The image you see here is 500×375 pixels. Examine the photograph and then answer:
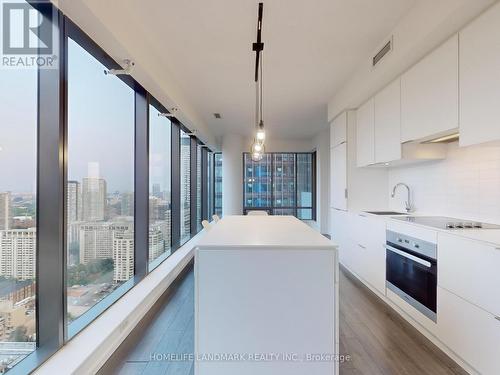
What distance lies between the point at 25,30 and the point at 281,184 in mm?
7300

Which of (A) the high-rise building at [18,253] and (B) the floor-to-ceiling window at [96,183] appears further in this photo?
(B) the floor-to-ceiling window at [96,183]

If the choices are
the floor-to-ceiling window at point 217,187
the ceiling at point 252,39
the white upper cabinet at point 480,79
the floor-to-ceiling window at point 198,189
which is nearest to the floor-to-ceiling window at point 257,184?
the floor-to-ceiling window at point 217,187

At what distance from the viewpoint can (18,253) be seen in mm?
1596

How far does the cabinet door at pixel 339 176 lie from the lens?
4.28 metres

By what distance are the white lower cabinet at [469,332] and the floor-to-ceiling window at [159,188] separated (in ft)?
10.1

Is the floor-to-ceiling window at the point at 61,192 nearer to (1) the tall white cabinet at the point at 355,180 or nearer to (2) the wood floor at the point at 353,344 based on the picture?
(2) the wood floor at the point at 353,344

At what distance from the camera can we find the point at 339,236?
448 cm

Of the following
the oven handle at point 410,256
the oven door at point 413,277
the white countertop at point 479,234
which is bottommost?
the oven door at point 413,277

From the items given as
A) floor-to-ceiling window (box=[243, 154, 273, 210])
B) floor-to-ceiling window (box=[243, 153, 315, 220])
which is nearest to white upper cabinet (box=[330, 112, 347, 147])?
floor-to-ceiling window (box=[243, 153, 315, 220])

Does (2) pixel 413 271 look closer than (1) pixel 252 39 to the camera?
Yes

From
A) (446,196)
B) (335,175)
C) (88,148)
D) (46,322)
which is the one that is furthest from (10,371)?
(335,175)

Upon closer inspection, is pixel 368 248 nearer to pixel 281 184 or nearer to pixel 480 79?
pixel 480 79

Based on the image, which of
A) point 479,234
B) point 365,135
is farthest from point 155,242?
point 479,234

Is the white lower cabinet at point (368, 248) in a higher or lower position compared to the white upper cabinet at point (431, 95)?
lower
